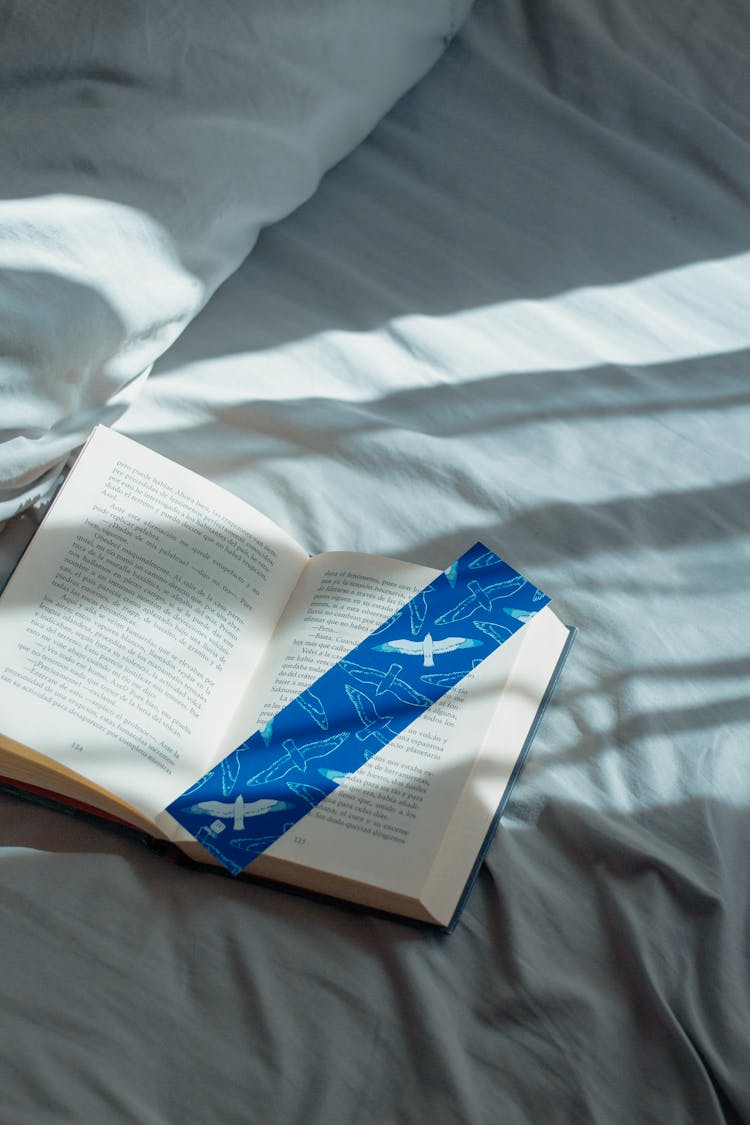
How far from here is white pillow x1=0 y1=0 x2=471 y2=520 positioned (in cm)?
86

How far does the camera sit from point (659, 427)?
98 centimetres

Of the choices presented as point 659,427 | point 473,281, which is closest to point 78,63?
point 473,281

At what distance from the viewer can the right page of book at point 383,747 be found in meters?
0.72

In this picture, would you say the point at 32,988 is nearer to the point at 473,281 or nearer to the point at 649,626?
the point at 649,626

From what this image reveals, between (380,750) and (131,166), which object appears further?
(131,166)

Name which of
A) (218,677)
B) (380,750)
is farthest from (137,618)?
(380,750)

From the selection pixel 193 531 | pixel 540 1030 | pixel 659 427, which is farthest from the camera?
pixel 659 427

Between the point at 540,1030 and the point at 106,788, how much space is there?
310 mm

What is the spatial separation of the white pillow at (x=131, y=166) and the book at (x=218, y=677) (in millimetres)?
64

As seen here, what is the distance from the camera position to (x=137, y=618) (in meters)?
0.81

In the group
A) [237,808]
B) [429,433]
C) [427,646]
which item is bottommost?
[237,808]

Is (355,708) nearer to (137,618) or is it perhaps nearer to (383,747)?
(383,747)

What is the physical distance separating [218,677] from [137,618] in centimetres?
7

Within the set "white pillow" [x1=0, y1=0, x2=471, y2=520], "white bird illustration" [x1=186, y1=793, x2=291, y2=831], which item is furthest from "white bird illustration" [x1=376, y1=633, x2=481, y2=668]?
"white pillow" [x1=0, y1=0, x2=471, y2=520]
